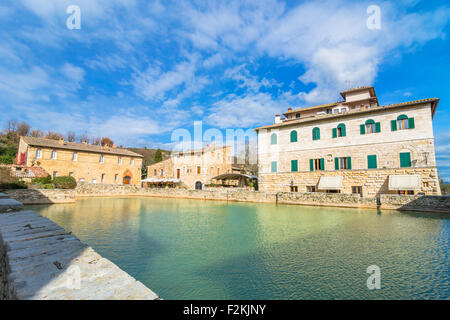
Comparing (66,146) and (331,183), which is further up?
(66,146)

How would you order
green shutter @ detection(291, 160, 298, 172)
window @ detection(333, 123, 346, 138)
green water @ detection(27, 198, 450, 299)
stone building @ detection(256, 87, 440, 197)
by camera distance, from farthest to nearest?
green shutter @ detection(291, 160, 298, 172) < window @ detection(333, 123, 346, 138) < stone building @ detection(256, 87, 440, 197) < green water @ detection(27, 198, 450, 299)

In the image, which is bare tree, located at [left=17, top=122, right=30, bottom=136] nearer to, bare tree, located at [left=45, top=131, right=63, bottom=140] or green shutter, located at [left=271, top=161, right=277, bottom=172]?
bare tree, located at [left=45, top=131, right=63, bottom=140]

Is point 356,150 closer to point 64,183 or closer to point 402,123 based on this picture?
point 402,123

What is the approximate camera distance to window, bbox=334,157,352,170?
67.1 ft

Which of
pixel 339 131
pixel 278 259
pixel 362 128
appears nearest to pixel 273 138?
pixel 339 131

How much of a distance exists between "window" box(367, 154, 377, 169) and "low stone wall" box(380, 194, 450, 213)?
4052mm

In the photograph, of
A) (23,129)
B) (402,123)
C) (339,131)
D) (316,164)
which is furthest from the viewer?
(23,129)

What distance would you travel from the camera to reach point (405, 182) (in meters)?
17.3

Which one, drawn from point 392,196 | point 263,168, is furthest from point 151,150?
point 392,196

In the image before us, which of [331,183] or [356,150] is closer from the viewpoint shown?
[356,150]

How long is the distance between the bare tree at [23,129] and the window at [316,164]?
55.4 meters

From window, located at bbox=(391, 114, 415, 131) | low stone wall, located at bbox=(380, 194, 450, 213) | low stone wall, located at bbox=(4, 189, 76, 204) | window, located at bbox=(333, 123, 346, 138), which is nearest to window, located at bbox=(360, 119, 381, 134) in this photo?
window, located at bbox=(391, 114, 415, 131)

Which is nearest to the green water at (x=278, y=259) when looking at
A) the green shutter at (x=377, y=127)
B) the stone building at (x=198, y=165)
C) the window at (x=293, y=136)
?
the green shutter at (x=377, y=127)

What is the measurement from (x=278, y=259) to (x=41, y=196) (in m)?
19.3
